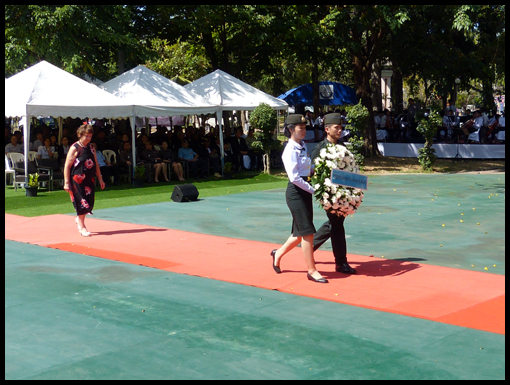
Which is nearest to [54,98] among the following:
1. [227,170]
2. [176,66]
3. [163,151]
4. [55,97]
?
[55,97]

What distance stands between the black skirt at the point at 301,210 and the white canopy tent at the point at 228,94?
1459cm

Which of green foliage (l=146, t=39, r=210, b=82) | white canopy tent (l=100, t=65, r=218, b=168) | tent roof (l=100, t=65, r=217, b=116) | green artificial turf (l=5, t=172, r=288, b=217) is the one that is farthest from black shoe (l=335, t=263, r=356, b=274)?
green foliage (l=146, t=39, r=210, b=82)

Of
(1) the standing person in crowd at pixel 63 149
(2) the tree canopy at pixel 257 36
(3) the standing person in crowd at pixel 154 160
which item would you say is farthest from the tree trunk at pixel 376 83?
(1) the standing person in crowd at pixel 63 149

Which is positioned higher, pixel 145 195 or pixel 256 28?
pixel 256 28

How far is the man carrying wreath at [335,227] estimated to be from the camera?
25.9 feet

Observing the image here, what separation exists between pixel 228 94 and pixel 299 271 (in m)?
15.0

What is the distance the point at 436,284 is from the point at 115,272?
4.07m

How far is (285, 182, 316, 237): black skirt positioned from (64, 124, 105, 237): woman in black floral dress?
14.9 feet

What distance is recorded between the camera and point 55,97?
1820cm

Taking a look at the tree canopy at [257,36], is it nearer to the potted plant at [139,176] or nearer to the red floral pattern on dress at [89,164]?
the potted plant at [139,176]

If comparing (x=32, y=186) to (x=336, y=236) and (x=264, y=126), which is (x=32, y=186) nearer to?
(x=264, y=126)

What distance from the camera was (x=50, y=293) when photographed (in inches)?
295

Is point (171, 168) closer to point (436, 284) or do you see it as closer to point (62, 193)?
point (62, 193)
